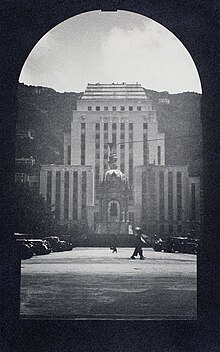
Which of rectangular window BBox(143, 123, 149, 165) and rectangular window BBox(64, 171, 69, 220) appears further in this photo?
rectangular window BBox(143, 123, 149, 165)

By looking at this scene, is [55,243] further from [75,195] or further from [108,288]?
[108,288]

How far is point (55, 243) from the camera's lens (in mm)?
33188

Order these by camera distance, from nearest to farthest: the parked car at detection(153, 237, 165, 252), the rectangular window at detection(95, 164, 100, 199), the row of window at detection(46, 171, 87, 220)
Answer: the parked car at detection(153, 237, 165, 252) < the row of window at detection(46, 171, 87, 220) < the rectangular window at detection(95, 164, 100, 199)

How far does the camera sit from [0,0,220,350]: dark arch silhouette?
380 inches

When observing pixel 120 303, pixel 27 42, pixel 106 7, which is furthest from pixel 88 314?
pixel 106 7

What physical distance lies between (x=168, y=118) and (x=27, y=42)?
2709 cm

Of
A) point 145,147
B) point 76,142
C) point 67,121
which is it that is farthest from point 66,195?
point 145,147

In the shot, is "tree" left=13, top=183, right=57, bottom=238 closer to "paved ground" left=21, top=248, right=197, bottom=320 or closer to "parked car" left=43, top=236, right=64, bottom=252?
"parked car" left=43, top=236, right=64, bottom=252

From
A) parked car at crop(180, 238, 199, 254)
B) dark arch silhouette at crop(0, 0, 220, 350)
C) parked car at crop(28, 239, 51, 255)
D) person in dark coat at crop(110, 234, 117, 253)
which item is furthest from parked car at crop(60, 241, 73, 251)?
dark arch silhouette at crop(0, 0, 220, 350)

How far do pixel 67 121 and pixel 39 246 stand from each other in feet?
34.5

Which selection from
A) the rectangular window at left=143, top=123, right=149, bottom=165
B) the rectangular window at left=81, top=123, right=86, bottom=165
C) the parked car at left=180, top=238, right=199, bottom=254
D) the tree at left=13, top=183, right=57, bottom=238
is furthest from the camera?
the rectangular window at left=143, top=123, right=149, bottom=165

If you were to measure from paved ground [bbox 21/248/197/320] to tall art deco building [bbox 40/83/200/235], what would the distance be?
25.2 feet

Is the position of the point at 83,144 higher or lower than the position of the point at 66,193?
higher

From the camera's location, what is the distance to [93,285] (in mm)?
17688
